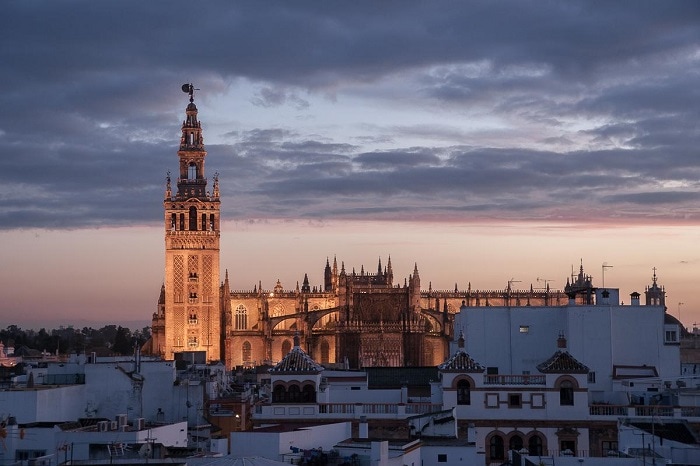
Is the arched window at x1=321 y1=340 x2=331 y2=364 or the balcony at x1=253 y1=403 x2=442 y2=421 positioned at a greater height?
the arched window at x1=321 y1=340 x2=331 y2=364

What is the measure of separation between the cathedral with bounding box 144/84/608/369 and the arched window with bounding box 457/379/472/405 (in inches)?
3025

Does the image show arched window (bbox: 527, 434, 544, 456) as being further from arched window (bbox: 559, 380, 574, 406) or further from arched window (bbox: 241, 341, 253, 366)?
arched window (bbox: 241, 341, 253, 366)

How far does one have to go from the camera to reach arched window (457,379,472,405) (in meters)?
48.8

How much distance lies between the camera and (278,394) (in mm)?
49625

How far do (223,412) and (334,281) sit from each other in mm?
93063

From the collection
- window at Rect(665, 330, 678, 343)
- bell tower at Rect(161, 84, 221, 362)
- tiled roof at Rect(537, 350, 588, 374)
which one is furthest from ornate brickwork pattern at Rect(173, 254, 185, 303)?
tiled roof at Rect(537, 350, 588, 374)

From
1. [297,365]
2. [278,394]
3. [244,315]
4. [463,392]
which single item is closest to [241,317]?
[244,315]

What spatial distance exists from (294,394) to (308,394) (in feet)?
1.63

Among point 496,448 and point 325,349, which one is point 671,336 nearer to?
point 496,448

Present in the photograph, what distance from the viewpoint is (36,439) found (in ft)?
124

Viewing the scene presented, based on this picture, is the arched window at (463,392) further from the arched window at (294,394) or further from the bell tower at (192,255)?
the bell tower at (192,255)

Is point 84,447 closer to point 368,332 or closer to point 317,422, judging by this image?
point 317,422

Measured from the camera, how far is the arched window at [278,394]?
162 ft

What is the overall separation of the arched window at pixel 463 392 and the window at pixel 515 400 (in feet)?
4.57
